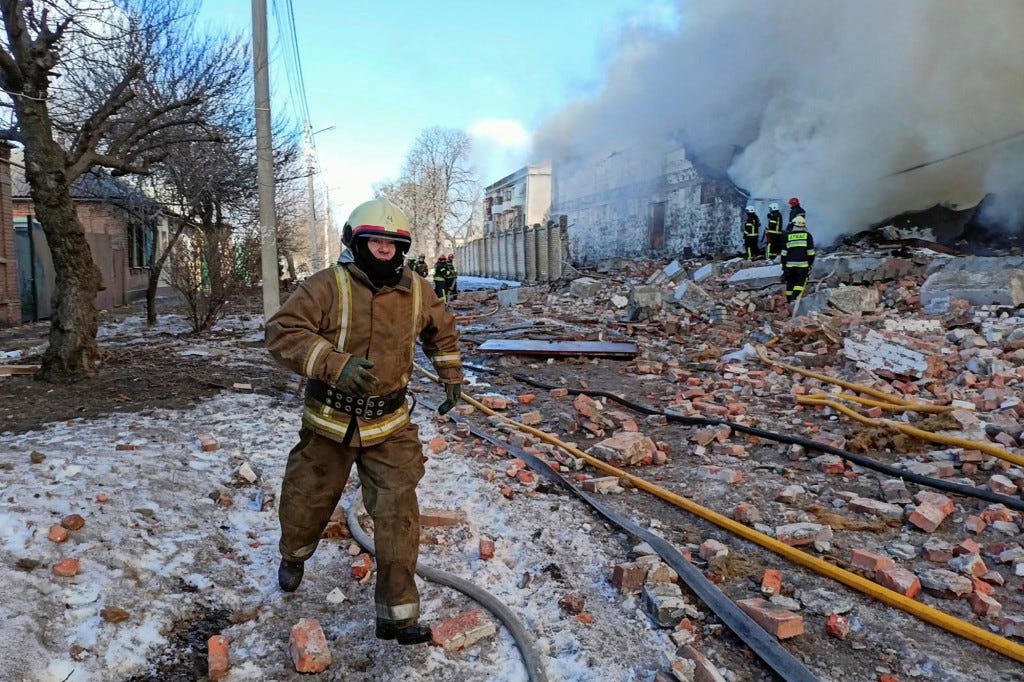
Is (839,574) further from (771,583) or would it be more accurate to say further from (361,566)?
(361,566)

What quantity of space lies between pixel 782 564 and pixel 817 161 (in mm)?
13406

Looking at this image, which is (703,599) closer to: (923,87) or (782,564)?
(782,564)

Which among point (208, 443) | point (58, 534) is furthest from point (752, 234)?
point (58, 534)

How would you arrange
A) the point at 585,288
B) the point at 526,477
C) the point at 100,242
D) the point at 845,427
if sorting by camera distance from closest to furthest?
the point at 526,477
the point at 845,427
the point at 585,288
the point at 100,242

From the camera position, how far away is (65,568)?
2.67 metres

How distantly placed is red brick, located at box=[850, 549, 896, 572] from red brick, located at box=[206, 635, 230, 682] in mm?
2812

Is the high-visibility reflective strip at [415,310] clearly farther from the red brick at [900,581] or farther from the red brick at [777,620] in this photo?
the red brick at [900,581]

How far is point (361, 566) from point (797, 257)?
383 inches

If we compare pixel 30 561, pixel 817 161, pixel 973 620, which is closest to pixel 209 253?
pixel 30 561

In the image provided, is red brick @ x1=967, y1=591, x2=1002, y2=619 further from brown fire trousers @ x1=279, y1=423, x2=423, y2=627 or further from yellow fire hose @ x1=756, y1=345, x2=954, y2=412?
yellow fire hose @ x1=756, y1=345, x2=954, y2=412

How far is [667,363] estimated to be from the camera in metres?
8.31

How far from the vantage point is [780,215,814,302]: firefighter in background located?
→ 10.6m

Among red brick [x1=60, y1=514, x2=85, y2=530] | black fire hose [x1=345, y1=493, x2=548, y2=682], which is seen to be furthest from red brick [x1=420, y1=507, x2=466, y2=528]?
red brick [x1=60, y1=514, x2=85, y2=530]

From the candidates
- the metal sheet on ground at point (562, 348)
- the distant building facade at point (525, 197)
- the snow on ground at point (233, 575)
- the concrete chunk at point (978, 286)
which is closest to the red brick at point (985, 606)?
the snow on ground at point (233, 575)
